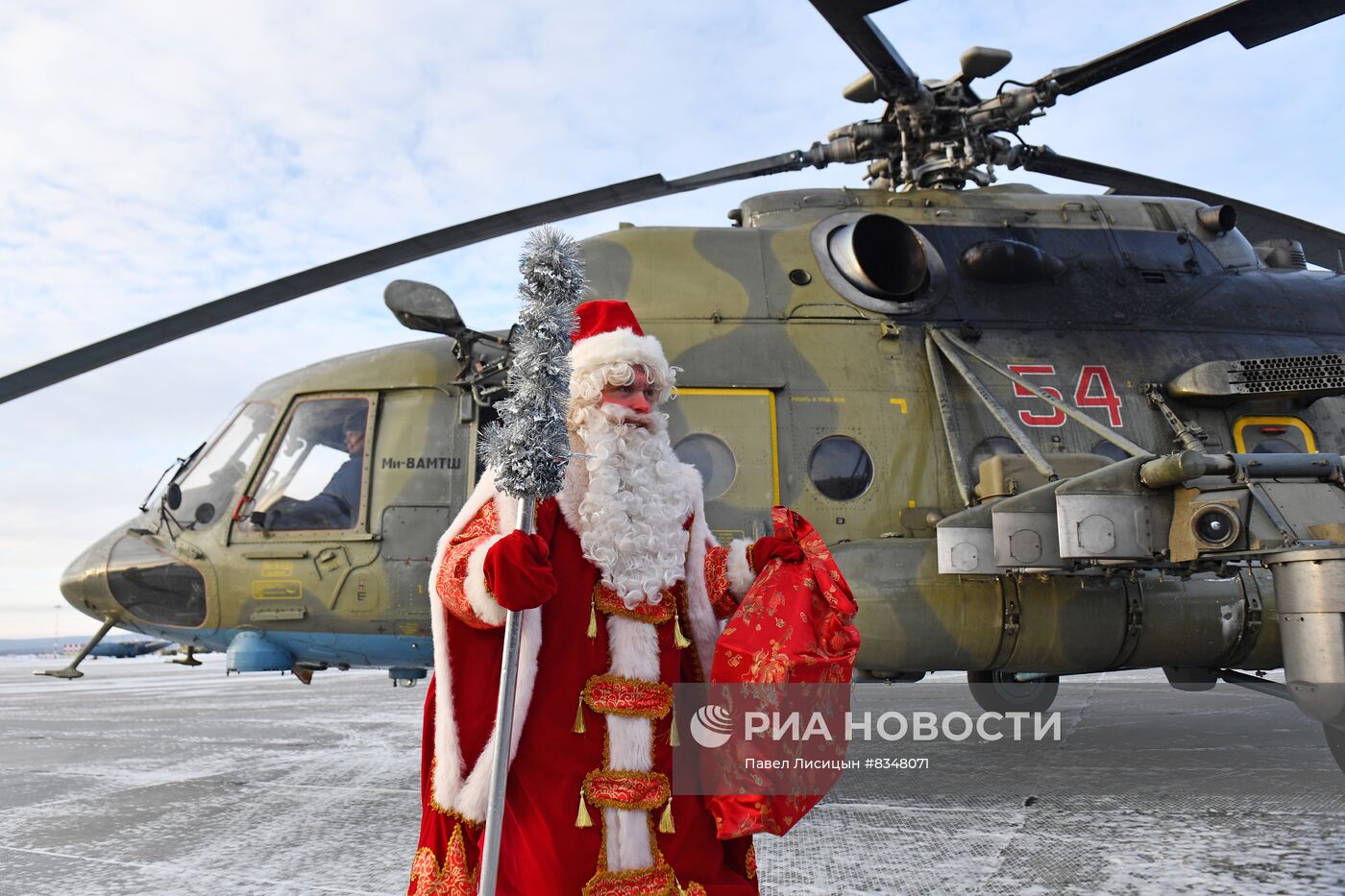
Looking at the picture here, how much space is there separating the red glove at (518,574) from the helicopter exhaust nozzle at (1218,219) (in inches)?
237

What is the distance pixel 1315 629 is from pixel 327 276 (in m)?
4.75

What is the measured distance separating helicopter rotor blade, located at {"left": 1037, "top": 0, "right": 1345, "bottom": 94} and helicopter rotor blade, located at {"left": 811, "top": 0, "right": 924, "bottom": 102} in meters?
1.06

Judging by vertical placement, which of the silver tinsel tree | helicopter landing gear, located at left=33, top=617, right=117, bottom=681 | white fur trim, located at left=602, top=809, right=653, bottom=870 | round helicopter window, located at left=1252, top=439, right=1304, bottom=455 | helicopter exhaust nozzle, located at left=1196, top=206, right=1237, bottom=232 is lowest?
white fur trim, located at left=602, top=809, right=653, bottom=870

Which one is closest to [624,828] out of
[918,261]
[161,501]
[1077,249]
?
[918,261]

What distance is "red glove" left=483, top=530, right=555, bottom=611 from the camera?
186 cm

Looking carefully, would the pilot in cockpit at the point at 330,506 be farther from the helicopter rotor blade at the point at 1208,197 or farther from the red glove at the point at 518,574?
the helicopter rotor blade at the point at 1208,197

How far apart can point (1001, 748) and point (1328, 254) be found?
4.35m

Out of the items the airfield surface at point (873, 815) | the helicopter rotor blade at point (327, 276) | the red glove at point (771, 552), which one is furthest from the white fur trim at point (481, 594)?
the helicopter rotor blade at point (327, 276)

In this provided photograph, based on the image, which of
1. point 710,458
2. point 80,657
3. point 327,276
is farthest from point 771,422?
point 80,657

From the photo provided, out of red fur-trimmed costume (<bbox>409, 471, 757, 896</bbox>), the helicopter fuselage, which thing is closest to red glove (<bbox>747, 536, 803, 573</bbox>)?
red fur-trimmed costume (<bbox>409, 471, 757, 896</bbox>)

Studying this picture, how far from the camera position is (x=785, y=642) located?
2.15 m

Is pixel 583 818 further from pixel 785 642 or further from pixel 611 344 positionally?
pixel 611 344

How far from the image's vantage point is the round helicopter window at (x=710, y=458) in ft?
17.1

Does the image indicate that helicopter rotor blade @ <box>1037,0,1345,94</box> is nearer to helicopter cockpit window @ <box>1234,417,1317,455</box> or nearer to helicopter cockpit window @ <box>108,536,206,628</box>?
helicopter cockpit window @ <box>1234,417,1317,455</box>
